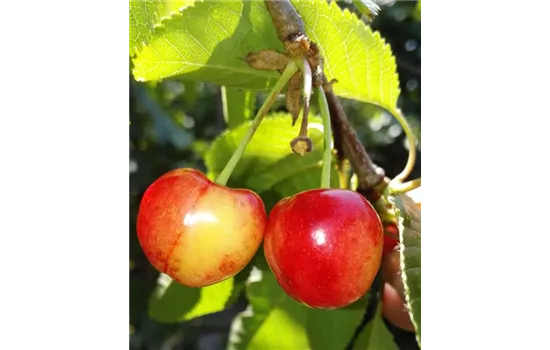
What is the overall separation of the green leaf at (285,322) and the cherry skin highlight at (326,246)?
0.26 m

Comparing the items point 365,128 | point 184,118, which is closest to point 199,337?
point 184,118

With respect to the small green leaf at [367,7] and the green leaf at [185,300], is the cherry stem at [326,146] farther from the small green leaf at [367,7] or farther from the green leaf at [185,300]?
the green leaf at [185,300]

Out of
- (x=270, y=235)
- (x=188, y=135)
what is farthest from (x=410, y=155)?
(x=188, y=135)

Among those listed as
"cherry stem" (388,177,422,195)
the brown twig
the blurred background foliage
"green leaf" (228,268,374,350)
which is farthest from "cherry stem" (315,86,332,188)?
the blurred background foliage

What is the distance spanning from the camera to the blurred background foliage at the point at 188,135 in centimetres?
120

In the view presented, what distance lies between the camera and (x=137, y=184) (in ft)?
5.96

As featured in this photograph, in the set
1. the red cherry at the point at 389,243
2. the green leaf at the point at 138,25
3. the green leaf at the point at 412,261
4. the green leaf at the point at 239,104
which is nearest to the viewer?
the green leaf at the point at 412,261

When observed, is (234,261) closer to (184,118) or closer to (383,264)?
(383,264)

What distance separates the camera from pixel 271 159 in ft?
2.69

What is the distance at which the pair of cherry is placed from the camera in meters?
0.53

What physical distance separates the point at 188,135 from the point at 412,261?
1478mm

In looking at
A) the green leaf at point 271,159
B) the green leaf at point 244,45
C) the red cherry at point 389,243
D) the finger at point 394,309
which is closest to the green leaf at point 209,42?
the green leaf at point 244,45
